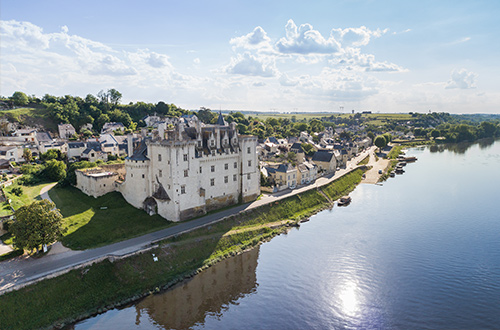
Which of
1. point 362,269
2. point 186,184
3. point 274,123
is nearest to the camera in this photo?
point 362,269

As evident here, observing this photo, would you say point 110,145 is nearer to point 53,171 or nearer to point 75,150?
point 75,150

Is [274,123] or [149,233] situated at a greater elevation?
[274,123]

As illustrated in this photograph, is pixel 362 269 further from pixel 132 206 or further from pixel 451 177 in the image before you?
pixel 451 177

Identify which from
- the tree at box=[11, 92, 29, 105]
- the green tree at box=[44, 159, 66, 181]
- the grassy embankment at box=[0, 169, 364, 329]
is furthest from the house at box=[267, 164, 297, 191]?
the tree at box=[11, 92, 29, 105]

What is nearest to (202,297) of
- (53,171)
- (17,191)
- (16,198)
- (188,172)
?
(188,172)

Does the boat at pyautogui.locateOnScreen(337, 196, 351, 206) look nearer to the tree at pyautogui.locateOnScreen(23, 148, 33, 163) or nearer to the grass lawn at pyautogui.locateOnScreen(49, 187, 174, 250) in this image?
the grass lawn at pyautogui.locateOnScreen(49, 187, 174, 250)

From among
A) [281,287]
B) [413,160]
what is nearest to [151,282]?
[281,287]

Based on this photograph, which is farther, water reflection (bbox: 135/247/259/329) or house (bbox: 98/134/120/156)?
house (bbox: 98/134/120/156)

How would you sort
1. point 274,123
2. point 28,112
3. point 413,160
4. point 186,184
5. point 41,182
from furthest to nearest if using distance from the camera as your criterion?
point 274,123
point 413,160
point 28,112
point 41,182
point 186,184
